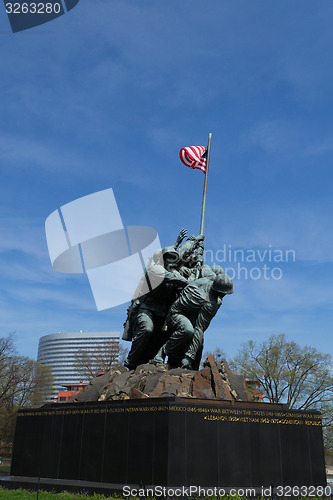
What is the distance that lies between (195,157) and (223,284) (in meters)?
7.60

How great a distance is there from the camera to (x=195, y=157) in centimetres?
1777

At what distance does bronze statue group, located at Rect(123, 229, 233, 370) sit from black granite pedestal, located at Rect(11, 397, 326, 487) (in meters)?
2.46

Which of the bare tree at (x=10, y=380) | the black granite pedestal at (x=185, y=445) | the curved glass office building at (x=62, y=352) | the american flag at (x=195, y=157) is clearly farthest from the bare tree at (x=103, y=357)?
the curved glass office building at (x=62, y=352)

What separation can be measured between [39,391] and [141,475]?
120ft

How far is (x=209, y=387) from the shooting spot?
9.89m

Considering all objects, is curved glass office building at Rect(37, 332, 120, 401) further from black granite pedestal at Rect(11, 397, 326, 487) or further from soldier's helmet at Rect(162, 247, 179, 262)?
black granite pedestal at Rect(11, 397, 326, 487)

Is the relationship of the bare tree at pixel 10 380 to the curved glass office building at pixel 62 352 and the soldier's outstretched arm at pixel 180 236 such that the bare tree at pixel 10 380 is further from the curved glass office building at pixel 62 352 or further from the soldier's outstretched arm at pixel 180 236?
the curved glass office building at pixel 62 352

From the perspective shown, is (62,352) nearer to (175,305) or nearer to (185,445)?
(175,305)

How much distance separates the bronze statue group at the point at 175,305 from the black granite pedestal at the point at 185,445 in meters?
2.46

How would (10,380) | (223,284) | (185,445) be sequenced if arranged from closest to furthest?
1. (185,445)
2. (223,284)
3. (10,380)

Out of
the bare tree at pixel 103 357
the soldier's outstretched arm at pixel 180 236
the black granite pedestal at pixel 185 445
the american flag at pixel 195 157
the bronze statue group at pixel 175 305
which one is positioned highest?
the american flag at pixel 195 157

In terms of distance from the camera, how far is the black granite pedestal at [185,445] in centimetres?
843

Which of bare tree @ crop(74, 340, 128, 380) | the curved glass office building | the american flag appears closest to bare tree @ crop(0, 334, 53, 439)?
bare tree @ crop(74, 340, 128, 380)

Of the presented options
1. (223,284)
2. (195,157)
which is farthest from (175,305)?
(195,157)
